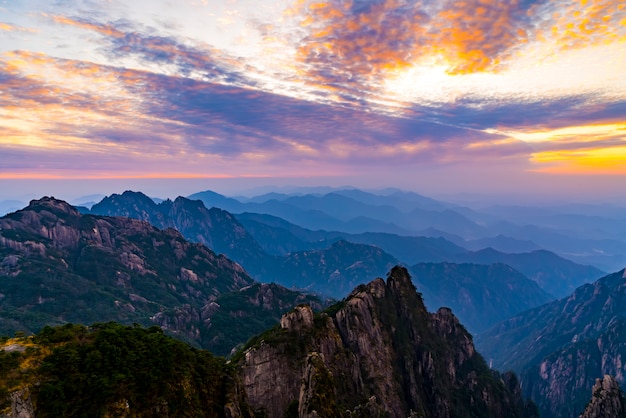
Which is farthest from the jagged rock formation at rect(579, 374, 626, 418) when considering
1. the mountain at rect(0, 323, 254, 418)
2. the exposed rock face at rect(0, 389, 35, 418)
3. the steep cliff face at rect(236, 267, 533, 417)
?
the exposed rock face at rect(0, 389, 35, 418)

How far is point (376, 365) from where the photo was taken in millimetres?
103875

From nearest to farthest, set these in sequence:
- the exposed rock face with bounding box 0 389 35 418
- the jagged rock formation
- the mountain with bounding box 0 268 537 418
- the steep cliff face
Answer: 1. the exposed rock face with bounding box 0 389 35 418
2. the mountain with bounding box 0 268 537 418
3. the steep cliff face
4. the jagged rock formation

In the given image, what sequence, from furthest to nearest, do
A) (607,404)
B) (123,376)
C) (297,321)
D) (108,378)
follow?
(607,404)
(297,321)
(123,376)
(108,378)

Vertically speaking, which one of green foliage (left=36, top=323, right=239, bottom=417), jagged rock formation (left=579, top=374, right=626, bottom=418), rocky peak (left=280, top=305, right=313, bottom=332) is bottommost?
jagged rock formation (left=579, top=374, right=626, bottom=418)

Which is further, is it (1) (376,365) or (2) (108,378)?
(1) (376,365)

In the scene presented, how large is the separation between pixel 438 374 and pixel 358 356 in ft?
125

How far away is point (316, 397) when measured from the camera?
5003 cm

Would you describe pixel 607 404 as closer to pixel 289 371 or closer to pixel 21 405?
pixel 289 371

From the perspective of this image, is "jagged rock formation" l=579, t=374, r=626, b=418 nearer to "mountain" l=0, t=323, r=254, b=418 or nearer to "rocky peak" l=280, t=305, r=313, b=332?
"rocky peak" l=280, t=305, r=313, b=332

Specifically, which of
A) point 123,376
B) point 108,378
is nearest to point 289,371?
point 123,376

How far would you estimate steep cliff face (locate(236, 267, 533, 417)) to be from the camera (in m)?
79.1

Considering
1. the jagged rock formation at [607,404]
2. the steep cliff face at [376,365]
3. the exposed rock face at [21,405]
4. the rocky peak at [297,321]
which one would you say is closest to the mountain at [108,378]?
the exposed rock face at [21,405]

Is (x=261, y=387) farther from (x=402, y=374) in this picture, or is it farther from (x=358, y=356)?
(x=402, y=374)

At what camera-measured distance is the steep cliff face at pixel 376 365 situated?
259ft
